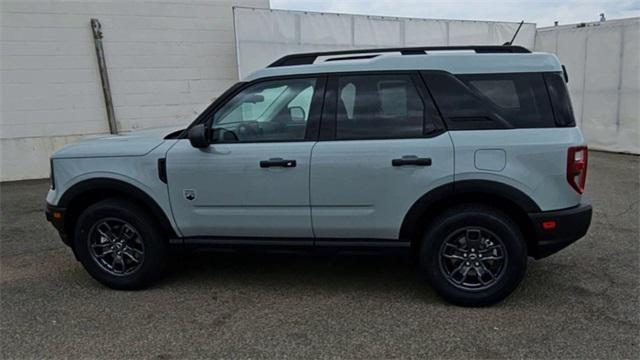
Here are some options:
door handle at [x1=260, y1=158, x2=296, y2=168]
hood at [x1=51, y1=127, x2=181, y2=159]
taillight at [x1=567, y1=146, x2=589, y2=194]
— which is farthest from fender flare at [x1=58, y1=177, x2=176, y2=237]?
taillight at [x1=567, y1=146, x2=589, y2=194]

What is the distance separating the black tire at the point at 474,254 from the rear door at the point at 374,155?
0.92ft

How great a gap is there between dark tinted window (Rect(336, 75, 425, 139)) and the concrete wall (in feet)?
21.6

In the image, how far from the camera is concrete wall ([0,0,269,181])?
8484 mm

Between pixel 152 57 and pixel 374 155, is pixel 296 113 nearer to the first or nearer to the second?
pixel 374 155

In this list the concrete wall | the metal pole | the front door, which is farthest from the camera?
the metal pole

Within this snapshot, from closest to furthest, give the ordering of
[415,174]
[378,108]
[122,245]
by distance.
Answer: [415,174], [378,108], [122,245]

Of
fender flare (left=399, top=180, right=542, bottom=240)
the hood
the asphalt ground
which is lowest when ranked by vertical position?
the asphalt ground

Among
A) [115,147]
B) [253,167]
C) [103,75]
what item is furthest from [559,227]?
[103,75]

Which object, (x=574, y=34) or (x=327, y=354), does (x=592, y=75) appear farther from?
(x=327, y=354)

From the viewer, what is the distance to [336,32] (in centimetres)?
961

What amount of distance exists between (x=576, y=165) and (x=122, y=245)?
11.6 ft

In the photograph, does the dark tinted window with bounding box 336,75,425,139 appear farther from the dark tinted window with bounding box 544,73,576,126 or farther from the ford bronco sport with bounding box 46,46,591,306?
the dark tinted window with bounding box 544,73,576,126

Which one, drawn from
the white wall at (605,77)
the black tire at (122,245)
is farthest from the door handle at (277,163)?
the white wall at (605,77)

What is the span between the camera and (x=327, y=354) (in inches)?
113
